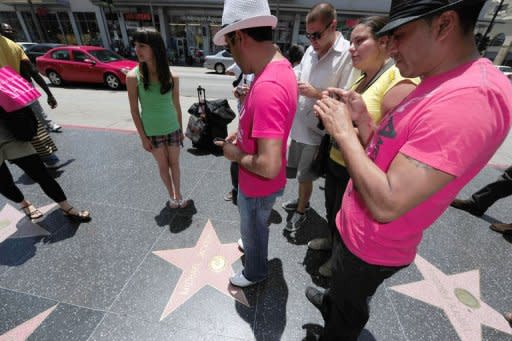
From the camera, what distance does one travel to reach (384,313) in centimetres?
195

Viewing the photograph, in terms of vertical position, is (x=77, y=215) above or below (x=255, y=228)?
below

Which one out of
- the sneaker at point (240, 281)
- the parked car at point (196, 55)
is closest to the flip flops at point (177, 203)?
the sneaker at point (240, 281)

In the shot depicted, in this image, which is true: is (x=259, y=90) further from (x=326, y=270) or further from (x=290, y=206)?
(x=290, y=206)

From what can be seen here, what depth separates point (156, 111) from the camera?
96.1 inches

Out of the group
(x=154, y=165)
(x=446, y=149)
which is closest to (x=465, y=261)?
(x=446, y=149)

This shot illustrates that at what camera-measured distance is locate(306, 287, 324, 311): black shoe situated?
1.85 meters

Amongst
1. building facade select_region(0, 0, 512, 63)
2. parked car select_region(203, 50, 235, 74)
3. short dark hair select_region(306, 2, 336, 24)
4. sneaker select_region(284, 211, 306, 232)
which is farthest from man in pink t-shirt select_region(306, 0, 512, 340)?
building facade select_region(0, 0, 512, 63)

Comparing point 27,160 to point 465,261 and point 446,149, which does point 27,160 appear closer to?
point 446,149

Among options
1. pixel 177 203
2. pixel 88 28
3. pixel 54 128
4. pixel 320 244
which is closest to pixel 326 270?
pixel 320 244

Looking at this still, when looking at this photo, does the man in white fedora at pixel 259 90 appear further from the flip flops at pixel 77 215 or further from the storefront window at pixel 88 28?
the storefront window at pixel 88 28

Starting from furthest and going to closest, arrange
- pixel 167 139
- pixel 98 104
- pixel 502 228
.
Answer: pixel 98 104 → pixel 502 228 → pixel 167 139

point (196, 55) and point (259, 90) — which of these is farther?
point (196, 55)

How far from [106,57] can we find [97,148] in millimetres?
7869

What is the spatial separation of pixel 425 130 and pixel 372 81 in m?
1.15
